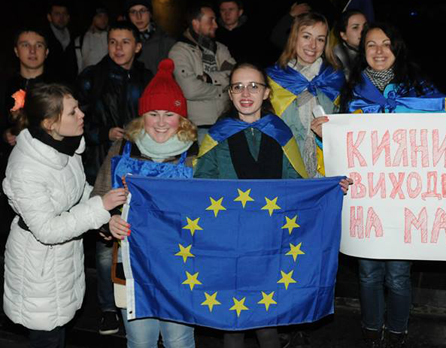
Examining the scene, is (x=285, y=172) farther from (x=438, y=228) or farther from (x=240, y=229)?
(x=438, y=228)

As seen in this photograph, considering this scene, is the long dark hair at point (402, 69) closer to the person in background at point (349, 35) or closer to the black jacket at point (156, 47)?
the person in background at point (349, 35)

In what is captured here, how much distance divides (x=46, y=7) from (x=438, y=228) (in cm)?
689

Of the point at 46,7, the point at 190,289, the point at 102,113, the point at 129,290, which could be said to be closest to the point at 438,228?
the point at 190,289

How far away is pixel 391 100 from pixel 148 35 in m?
2.57

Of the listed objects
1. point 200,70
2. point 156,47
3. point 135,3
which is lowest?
point 200,70

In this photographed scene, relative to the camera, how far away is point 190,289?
3.48 m

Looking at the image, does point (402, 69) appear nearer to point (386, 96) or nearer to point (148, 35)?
point (386, 96)

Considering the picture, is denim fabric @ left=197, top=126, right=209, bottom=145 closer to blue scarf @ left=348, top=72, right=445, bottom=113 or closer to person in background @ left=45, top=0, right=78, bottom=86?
person in background @ left=45, top=0, right=78, bottom=86

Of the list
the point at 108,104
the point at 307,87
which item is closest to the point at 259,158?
the point at 307,87

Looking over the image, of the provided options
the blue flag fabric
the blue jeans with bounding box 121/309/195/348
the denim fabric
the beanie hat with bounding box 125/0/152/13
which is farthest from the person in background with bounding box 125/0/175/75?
the blue jeans with bounding box 121/309/195/348

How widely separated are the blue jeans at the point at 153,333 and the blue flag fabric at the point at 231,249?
0.08 m

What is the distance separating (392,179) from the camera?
147 inches

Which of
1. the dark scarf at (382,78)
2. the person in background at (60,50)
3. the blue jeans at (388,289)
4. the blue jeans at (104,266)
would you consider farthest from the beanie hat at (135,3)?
the blue jeans at (388,289)

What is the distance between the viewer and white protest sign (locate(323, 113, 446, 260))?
3.70m
